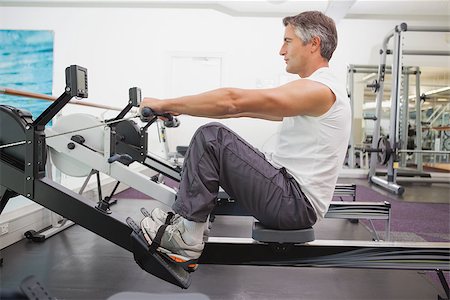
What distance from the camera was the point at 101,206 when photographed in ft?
4.61

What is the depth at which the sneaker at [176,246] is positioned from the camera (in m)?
1.23

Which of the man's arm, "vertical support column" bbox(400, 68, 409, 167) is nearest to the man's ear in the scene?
the man's arm

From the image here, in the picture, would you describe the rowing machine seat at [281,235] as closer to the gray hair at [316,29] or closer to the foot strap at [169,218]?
the foot strap at [169,218]

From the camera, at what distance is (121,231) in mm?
1365

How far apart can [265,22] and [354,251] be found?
18.4 feet

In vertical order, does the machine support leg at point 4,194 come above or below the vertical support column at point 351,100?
below

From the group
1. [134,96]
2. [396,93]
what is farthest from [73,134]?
[396,93]

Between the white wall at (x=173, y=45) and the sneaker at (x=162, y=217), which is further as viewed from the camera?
the white wall at (x=173, y=45)

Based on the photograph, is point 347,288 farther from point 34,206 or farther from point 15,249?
point 34,206

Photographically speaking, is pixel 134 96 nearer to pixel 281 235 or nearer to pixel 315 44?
pixel 315 44

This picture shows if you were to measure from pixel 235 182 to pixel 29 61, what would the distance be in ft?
21.4

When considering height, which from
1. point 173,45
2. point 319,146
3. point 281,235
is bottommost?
point 281,235

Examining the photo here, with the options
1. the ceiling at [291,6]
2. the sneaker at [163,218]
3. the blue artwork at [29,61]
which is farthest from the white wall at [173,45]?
the sneaker at [163,218]

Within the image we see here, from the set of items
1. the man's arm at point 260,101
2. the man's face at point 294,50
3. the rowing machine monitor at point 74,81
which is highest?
the man's face at point 294,50
